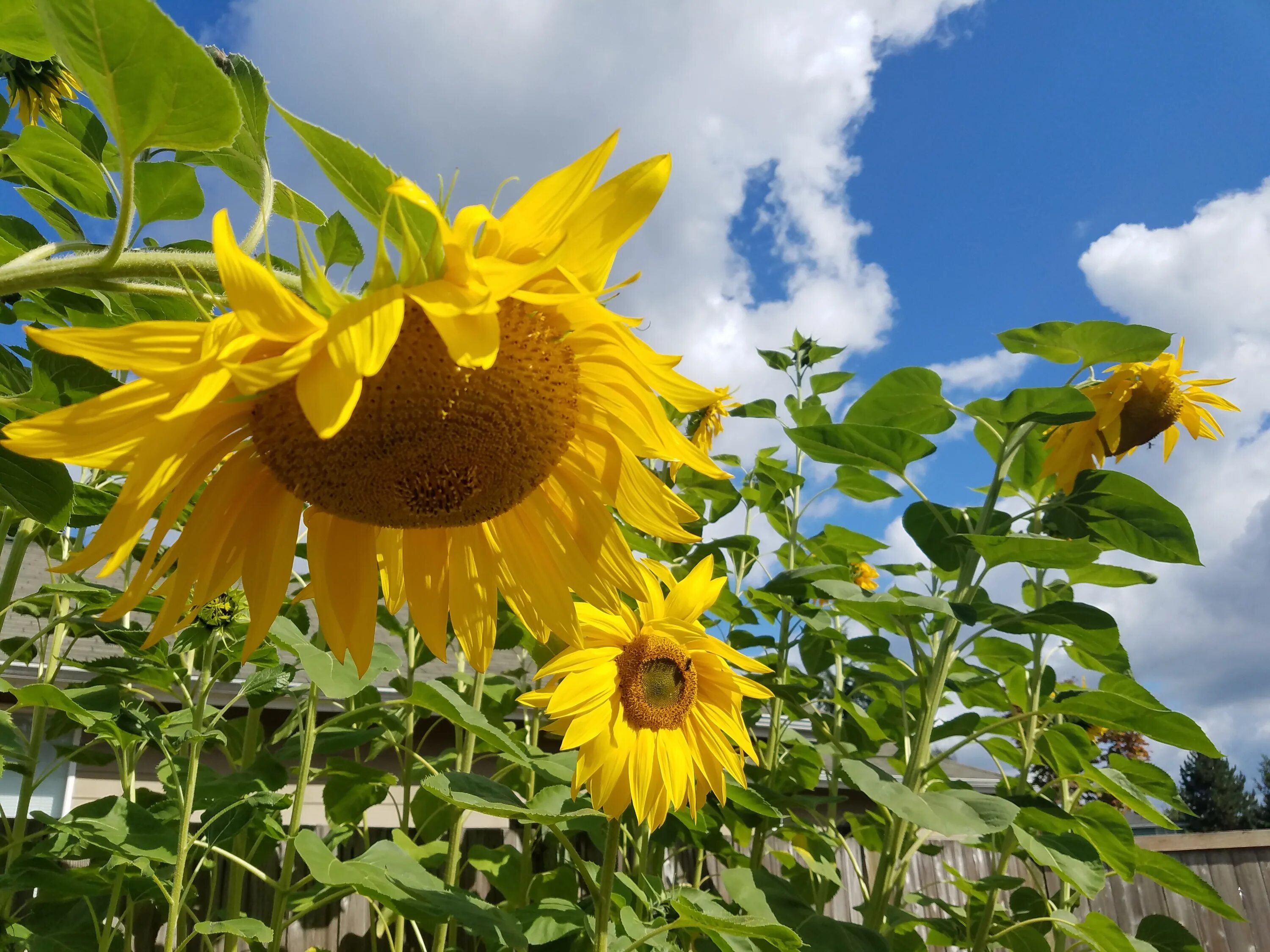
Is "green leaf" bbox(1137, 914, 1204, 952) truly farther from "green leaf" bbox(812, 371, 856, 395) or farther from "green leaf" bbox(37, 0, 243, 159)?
"green leaf" bbox(37, 0, 243, 159)

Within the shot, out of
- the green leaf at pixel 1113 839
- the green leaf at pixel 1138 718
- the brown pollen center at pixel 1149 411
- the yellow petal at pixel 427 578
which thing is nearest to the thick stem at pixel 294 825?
the yellow petal at pixel 427 578

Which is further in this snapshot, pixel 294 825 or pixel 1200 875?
pixel 1200 875

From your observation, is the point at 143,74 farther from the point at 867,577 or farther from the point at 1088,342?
the point at 867,577

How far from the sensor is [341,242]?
39.6 inches

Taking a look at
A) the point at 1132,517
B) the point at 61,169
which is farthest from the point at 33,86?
the point at 1132,517

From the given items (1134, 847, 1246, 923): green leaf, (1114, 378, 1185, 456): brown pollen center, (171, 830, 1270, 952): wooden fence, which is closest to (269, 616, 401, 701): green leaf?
(1114, 378, 1185, 456): brown pollen center

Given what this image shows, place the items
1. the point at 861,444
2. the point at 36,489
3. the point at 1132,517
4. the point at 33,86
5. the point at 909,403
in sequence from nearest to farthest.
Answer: the point at 36,489
the point at 1132,517
the point at 861,444
the point at 909,403
the point at 33,86

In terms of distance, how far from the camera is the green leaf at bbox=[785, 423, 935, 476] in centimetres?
235

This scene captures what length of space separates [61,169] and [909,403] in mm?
2099

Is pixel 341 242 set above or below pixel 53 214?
below

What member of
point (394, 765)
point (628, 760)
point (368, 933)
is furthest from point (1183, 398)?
point (394, 765)

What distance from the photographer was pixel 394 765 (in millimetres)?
5680

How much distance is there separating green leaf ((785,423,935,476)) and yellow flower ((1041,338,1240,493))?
735 millimetres

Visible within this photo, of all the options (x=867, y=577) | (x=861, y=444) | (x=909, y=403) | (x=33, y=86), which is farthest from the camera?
(x=867, y=577)
